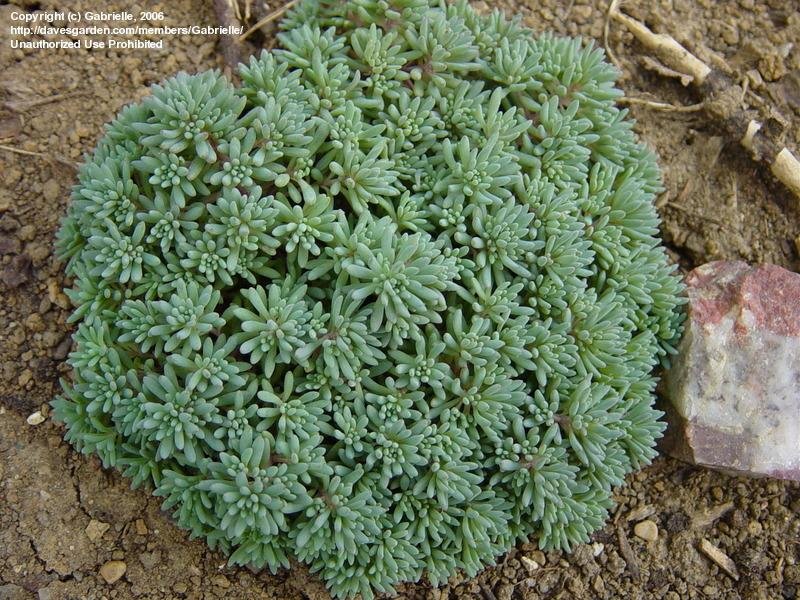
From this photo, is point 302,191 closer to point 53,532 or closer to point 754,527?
point 53,532

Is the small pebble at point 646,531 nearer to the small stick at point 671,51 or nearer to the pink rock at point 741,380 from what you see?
the pink rock at point 741,380

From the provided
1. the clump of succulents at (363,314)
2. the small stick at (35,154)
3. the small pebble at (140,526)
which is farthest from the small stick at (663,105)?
the small pebble at (140,526)

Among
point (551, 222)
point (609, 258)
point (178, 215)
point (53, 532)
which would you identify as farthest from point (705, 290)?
point (53, 532)

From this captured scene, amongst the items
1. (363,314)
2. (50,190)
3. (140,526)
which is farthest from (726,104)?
(140,526)

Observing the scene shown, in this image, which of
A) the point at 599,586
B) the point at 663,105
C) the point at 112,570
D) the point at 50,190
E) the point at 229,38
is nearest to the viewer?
the point at 112,570

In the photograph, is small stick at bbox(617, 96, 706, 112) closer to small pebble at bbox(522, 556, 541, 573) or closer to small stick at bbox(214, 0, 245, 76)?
small stick at bbox(214, 0, 245, 76)

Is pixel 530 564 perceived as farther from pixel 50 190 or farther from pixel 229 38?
pixel 229 38
